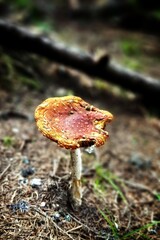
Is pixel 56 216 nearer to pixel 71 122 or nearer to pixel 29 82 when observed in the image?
pixel 71 122

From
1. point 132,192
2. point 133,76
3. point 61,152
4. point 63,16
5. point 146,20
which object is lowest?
point 132,192

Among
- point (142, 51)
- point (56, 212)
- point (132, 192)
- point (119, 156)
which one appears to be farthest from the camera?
point (142, 51)

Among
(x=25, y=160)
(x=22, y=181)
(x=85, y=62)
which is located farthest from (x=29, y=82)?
(x=22, y=181)

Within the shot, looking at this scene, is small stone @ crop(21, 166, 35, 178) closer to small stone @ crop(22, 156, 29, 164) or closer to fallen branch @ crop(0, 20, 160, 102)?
small stone @ crop(22, 156, 29, 164)

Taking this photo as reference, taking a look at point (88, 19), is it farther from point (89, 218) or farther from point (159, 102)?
point (89, 218)

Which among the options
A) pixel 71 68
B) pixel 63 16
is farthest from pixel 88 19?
pixel 71 68

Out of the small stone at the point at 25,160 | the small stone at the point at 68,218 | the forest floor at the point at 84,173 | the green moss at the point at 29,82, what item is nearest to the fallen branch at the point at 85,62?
the forest floor at the point at 84,173

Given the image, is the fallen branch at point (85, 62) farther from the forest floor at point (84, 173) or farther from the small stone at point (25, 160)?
the small stone at point (25, 160)

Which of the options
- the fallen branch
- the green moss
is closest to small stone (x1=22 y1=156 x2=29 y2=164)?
the green moss
